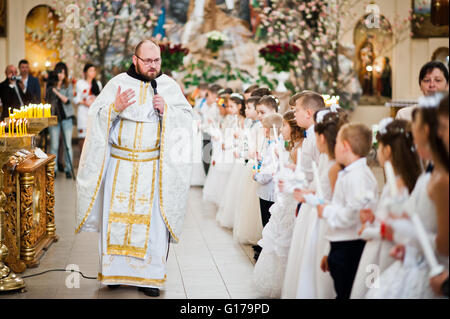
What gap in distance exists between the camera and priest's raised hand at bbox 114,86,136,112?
221 inches

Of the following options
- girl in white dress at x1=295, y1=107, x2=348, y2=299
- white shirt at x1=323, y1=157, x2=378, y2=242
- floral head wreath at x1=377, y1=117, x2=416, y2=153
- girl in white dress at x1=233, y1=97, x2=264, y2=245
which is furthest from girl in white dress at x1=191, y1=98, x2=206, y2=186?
floral head wreath at x1=377, y1=117, x2=416, y2=153

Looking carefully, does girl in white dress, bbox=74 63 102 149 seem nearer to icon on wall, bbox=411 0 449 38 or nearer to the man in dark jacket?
the man in dark jacket

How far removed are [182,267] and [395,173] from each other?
3.34 m

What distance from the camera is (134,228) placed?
19.2 feet

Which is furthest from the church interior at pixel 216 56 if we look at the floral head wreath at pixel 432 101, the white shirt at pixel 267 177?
the floral head wreath at pixel 432 101

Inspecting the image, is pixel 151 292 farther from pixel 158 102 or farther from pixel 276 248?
pixel 158 102

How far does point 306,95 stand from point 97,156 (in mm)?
1829

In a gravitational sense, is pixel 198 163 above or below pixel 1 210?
below

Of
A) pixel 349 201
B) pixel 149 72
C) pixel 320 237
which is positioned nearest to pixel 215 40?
pixel 149 72

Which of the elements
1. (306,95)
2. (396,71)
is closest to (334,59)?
(396,71)

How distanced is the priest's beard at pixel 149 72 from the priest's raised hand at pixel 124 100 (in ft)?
0.94

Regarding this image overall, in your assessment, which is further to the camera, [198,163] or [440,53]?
[440,53]

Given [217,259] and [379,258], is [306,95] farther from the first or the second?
[217,259]

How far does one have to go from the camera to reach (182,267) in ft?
22.3
